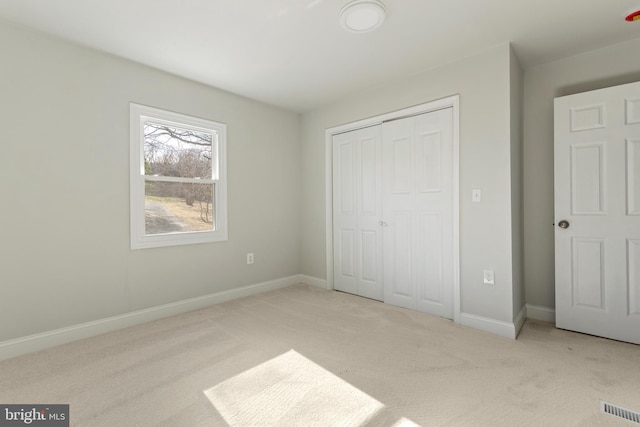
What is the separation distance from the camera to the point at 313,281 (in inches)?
169

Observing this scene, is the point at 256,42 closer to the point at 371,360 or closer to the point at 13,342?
the point at 371,360

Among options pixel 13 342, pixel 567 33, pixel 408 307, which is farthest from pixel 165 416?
pixel 567 33

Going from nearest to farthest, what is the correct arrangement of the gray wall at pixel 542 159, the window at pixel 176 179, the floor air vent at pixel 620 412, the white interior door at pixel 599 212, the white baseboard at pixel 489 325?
the floor air vent at pixel 620 412 → the white interior door at pixel 599 212 → the white baseboard at pixel 489 325 → the gray wall at pixel 542 159 → the window at pixel 176 179

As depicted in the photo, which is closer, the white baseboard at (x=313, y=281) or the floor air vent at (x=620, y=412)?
the floor air vent at (x=620, y=412)

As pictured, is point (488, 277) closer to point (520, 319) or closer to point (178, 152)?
point (520, 319)

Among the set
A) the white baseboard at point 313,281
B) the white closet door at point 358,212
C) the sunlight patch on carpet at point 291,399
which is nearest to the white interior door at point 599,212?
the white closet door at point 358,212

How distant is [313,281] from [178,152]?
243cm

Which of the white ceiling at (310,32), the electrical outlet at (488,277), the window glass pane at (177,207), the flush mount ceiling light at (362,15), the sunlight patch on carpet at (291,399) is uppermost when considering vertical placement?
the white ceiling at (310,32)

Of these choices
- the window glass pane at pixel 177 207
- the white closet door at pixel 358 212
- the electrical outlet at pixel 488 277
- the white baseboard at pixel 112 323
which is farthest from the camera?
the white closet door at pixel 358 212

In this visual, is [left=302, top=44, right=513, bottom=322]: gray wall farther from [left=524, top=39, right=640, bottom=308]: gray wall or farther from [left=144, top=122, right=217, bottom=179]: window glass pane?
[left=144, top=122, right=217, bottom=179]: window glass pane

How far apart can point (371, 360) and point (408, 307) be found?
49.8 inches

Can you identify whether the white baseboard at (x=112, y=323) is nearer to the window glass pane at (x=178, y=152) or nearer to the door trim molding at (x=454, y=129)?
the window glass pane at (x=178, y=152)

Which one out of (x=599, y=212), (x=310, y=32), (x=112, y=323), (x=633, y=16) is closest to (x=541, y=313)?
(x=599, y=212)

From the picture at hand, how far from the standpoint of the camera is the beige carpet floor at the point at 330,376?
5.31 ft
